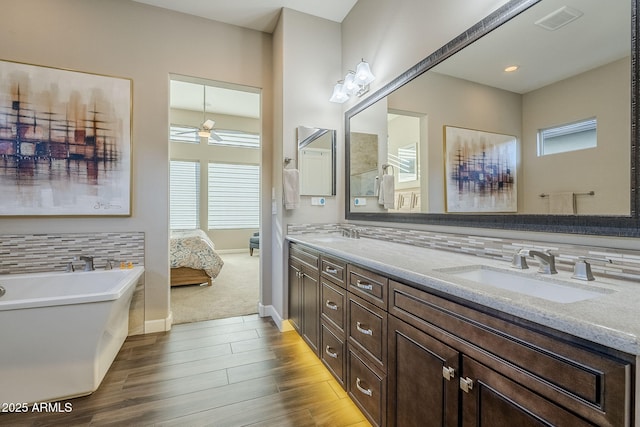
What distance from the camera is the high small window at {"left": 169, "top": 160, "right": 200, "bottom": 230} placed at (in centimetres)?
656

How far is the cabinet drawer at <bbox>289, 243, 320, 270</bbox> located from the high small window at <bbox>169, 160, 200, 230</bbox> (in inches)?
191

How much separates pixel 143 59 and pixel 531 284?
11.5 feet

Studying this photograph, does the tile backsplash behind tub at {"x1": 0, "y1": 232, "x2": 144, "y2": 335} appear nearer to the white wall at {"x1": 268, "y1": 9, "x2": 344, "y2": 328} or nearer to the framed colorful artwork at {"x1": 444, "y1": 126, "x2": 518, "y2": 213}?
the white wall at {"x1": 268, "y1": 9, "x2": 344, "y2": 328}

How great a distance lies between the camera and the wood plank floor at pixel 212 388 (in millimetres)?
1631

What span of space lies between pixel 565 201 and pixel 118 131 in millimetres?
3319

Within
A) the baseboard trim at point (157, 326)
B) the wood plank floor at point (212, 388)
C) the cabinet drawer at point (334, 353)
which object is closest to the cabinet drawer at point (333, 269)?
the cabinet drawer at point (334, 353)

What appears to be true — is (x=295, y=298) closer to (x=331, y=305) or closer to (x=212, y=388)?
(x=331, y=305)

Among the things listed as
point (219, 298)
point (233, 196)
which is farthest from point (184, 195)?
point (219, 298)

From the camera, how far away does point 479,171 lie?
160 centimetres

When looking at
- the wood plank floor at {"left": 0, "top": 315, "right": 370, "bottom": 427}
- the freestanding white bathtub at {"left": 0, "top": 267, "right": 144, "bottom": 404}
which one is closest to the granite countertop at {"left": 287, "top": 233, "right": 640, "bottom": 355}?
the wood plank floor at {"left": 0, "top": 315, "right": 370, "bottom": 427}

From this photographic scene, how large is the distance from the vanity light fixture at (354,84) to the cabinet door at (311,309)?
1752mm

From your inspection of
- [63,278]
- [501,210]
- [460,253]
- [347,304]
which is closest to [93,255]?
[63,278]

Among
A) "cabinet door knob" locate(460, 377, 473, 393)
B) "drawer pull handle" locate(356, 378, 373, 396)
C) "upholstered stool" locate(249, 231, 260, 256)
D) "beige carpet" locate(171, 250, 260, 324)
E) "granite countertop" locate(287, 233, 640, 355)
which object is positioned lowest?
"beige carpet" locate(171, 250, 260, 324)

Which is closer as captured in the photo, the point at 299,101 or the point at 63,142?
the point at 63,142
